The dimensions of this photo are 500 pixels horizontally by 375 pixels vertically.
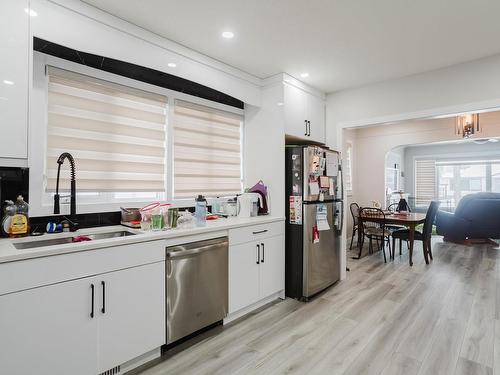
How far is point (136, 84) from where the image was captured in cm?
247

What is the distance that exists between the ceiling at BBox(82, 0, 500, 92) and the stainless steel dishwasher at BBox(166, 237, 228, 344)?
172 cm

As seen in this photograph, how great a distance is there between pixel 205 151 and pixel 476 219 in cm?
576

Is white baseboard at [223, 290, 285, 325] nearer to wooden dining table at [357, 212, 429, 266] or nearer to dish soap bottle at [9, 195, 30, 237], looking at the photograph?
dish soap bottle at [9, 195, 30, 237]

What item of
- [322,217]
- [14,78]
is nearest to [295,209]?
[322,217]

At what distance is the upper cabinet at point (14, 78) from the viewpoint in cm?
156

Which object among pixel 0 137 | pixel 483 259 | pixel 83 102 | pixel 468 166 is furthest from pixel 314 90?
pixel 468 166

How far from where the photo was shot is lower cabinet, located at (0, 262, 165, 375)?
1.41 meters

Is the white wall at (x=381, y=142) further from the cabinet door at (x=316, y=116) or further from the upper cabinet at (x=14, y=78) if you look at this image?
the upper cabinet at (x=14, y=78)

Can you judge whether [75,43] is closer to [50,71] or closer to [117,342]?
[50,71]

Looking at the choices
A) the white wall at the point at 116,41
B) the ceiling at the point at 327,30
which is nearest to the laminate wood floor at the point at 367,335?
the white wall at the point at 116,41

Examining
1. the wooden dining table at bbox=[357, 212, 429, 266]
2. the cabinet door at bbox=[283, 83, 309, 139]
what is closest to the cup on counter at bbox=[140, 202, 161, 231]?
the cabinet door at bbox=[283, 83, 309, 139]

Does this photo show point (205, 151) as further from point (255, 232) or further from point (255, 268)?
point (255, 268)

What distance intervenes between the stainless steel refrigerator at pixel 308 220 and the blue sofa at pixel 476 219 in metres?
4.20

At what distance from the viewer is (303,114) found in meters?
3.39
